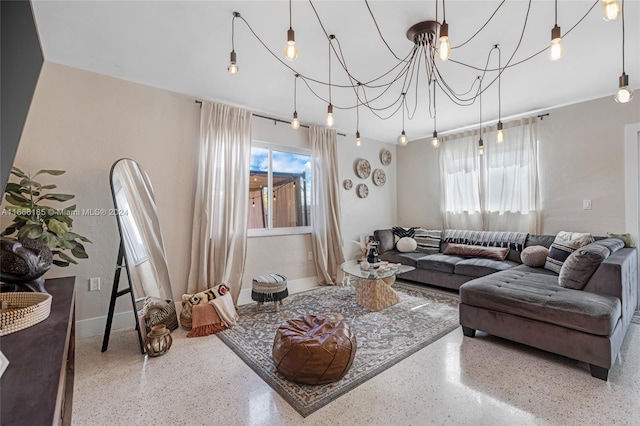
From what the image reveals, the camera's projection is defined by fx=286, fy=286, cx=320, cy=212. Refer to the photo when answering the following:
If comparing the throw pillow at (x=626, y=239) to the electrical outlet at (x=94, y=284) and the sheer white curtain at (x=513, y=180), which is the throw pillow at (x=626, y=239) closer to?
the sheer white curtain at (x=513, y=180)

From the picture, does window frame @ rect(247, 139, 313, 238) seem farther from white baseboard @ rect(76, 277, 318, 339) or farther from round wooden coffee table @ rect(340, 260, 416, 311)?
white baseboard @ rect(76, 277, 318, 339)

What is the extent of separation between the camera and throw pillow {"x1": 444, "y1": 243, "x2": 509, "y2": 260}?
12.6 ft

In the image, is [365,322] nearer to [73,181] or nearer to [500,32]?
[500,32]

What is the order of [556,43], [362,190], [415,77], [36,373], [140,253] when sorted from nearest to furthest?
1. [36,373]
2. [556,43]
3. [140,253]
4. [415,77]
5. [362,190]

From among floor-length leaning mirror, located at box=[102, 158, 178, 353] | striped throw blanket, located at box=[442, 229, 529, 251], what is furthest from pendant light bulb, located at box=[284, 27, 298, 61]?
striped throw blanket, located at box=[442, 229, 529, 251]

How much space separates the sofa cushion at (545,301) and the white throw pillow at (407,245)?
1797 mm

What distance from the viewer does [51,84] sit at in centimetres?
256

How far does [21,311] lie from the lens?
1174 millimetres

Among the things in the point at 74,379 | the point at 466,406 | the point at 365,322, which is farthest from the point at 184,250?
the point at 466,406

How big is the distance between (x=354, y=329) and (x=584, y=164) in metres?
3.53

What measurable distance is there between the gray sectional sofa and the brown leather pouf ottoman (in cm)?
132

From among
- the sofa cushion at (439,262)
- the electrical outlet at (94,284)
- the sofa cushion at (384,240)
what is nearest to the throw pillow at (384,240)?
the sofa cushion at (384,240)

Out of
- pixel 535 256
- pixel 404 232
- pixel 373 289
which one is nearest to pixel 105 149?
pixel 373 289

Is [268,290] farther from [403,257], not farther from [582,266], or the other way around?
[582,266]
